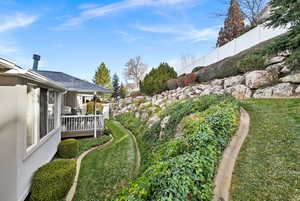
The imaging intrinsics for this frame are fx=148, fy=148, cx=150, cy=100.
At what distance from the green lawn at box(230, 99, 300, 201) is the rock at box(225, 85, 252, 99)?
→ 4267 mm

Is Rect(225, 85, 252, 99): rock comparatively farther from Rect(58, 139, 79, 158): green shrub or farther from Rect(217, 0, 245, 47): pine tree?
Rect(217, 0, 245, 47): pine tree

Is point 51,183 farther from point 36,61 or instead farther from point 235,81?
point 235,81

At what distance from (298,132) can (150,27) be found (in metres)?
14.8

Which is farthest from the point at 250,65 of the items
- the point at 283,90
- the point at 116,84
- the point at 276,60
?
the point at 116,84

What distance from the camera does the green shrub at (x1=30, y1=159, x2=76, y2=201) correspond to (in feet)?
11.7

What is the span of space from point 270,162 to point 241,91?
754cm

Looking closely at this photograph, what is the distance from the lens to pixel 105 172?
5.32 metres

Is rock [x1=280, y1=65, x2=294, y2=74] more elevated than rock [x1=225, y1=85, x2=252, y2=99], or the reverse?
rock [x1=280, y1=65, x2=294, y2=74]

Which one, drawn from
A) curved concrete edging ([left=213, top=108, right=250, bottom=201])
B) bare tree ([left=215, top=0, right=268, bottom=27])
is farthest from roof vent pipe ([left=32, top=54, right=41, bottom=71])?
bare tree ([left=215, top=0, right=268, bottom=27])

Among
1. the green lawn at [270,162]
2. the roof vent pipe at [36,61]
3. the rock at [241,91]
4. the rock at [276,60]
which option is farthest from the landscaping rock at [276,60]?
the roof vent pipe at [36,61]

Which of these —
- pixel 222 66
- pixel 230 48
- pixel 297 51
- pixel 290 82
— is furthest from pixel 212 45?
pixel 297 51

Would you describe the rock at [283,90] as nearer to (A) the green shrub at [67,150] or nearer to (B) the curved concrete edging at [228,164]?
(B) the curved concrete edging at [228,164]

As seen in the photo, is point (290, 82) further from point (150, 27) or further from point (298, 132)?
point (150, 27)

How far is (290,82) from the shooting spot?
747 cm
